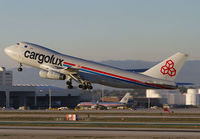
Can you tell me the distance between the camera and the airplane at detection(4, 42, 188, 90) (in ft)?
221

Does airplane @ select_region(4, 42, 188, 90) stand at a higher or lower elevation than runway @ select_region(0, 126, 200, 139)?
higher

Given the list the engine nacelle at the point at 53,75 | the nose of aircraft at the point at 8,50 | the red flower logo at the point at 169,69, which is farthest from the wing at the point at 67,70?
the red flower logo at the point at 169,69

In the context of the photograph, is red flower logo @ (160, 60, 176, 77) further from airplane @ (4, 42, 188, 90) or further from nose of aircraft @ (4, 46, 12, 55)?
nose of aircraft @ (4, 46, 12, 55)

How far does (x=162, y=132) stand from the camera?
50250 millimetres

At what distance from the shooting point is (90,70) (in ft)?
230

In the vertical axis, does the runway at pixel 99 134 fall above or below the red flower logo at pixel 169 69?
below

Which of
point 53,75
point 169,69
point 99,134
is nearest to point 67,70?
point 53,75

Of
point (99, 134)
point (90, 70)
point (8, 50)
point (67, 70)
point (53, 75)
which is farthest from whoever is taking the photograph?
point (8, 50)

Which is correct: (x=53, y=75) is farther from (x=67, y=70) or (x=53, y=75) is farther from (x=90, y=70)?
(x=90, y=70)

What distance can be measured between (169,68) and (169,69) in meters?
0.17

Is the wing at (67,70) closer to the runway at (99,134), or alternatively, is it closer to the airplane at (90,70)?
the airplane at (90,70)

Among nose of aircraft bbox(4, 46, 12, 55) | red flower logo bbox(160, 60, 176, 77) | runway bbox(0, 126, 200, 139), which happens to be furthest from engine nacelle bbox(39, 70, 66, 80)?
runway bbox(0, 126, 200, 139)

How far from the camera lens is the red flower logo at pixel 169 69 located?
6711 centimetres

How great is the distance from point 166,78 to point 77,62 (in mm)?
15668
